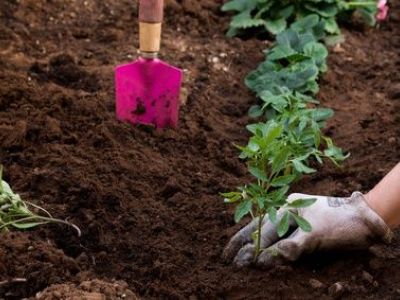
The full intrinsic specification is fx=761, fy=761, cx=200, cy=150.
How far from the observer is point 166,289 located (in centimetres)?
223

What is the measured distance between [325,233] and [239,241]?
0.88 feet

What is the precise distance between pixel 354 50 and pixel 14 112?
1.76 meters

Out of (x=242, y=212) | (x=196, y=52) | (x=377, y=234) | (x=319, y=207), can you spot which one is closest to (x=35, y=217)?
(x=242, y=212)

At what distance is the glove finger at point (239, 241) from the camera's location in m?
2.33

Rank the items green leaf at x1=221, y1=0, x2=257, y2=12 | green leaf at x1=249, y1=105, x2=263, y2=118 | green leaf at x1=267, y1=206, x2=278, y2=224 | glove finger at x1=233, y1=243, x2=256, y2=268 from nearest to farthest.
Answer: green leaf at x1=267, y1=206, x2=278, y2=224, glove finger at x1=233, y1=243, x2=256, y2=268, green leaf at x1=249, y1=105, x2=263, y2=118, green leaf at x1=221, y1=0, x2=257, y2=12

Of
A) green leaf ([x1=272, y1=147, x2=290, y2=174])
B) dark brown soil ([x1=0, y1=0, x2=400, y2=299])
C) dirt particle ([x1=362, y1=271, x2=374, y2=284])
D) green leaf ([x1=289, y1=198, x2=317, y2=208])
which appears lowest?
dark brown soil ([x1=0, y1=0, x2=400, y2=299])

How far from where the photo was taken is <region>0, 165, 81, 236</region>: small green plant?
2.28m

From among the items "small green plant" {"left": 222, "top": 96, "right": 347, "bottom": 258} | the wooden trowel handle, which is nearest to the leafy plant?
the wooden trowel handle

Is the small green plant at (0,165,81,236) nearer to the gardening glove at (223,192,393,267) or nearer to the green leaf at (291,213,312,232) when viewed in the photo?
the gardening glove at (223,192,393,267)

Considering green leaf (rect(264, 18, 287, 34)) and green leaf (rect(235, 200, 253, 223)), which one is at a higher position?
green leaf (rect(235, 200, 253, 223))

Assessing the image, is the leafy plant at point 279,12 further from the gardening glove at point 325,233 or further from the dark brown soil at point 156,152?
the gardening glove at point 325,233

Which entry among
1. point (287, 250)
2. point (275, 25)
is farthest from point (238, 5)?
point (287, 250)

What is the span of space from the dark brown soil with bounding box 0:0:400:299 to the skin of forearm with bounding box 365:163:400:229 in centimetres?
14

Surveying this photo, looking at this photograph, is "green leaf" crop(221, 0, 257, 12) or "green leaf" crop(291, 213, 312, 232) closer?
"green leaf" crop(291, 213, 312, 232)
